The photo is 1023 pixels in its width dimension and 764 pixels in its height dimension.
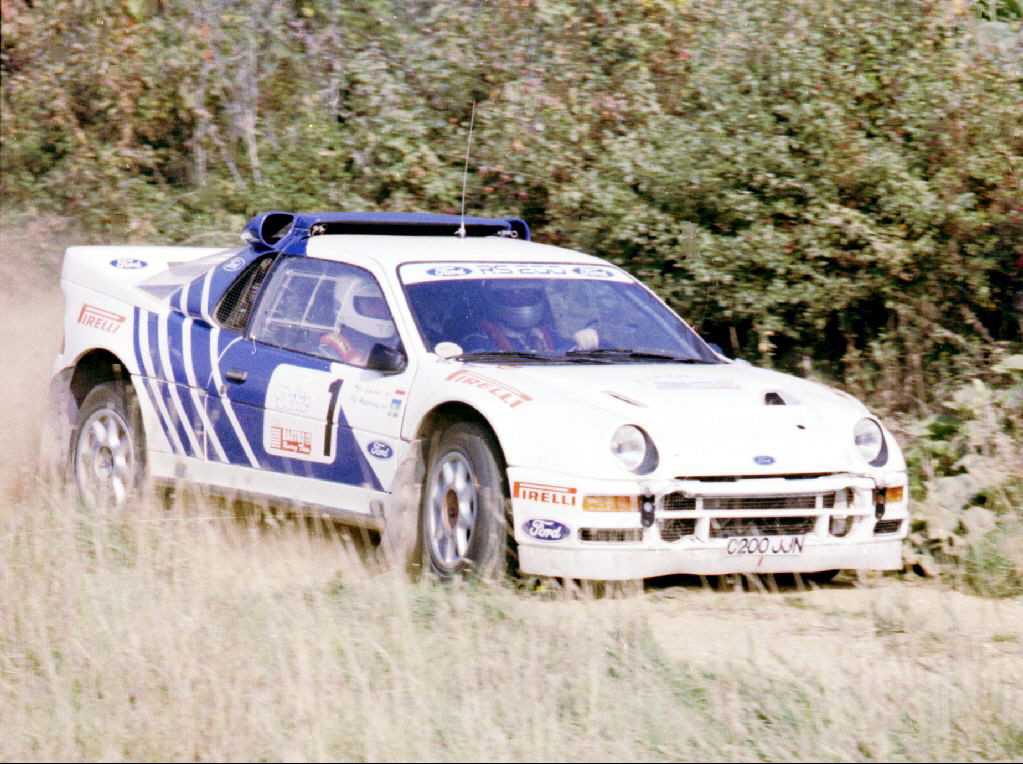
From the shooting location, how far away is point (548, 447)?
663 centimetres

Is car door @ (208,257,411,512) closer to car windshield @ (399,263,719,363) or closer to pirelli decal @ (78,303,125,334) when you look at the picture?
car windshield @ (399,263,719,363)

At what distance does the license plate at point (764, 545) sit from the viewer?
6766 mm

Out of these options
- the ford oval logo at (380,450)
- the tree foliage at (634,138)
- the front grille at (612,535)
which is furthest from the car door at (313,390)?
the tree foliage at (634,138)

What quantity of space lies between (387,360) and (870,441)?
2.14 metres

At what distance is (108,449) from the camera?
8.98m

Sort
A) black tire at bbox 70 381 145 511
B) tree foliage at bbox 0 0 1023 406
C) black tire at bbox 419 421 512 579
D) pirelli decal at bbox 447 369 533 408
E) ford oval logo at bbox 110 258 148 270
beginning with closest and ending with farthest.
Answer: black tire at bbox 419 421 512 579
pirelli decal at bbox 447 369 533 408
black tire at bbox 70 381 145 511
ford oval logo at bbox 110 258 148 270
tree foliage at bbox 0 0 1023 406

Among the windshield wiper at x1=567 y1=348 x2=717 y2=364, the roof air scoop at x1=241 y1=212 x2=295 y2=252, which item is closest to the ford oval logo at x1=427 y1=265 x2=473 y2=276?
the windshield wiper at x1=567 y1=348 x2=717 y2=364

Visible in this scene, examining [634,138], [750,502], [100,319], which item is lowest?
[750,502]

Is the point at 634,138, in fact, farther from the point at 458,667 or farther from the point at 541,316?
the point at 458,667

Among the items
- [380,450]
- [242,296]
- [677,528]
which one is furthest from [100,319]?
[677,528]

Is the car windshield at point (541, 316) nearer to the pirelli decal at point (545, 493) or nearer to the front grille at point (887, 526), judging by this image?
the pirelli decal at point (545, 493)

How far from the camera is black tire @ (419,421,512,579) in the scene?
21.9 ft

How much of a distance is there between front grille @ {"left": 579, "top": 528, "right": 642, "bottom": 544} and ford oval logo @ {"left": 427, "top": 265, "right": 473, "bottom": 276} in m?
1.88

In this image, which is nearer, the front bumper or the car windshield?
the front bumper
